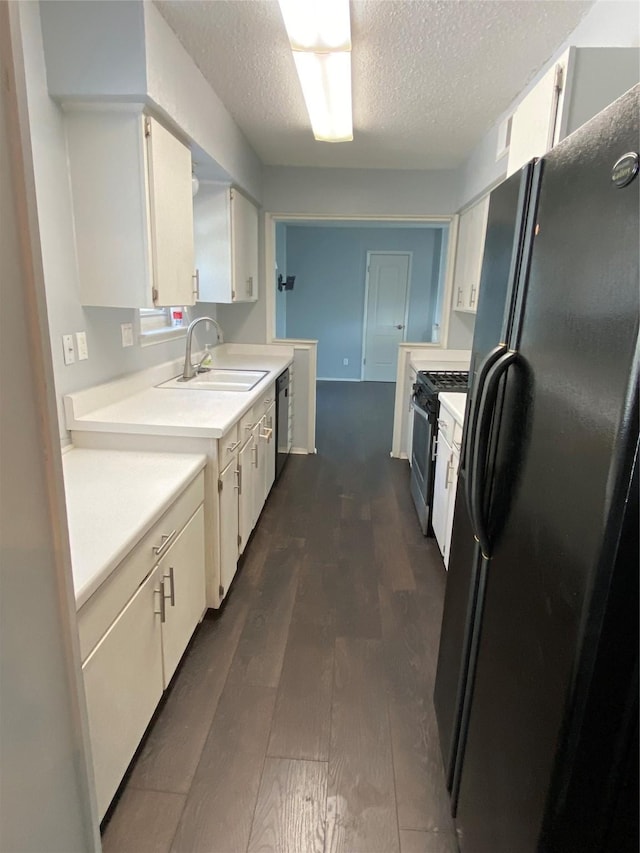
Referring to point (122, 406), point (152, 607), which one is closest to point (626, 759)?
point (152, 607)

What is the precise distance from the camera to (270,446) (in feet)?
11.0

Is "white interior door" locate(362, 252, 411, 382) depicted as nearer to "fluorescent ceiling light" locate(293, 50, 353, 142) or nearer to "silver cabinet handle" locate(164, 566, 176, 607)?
"fluorescent ceiling light" locate(293, 50, 353, 142)

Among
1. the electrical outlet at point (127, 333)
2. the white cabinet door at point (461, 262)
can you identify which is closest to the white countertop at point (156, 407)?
the electrical outlet at point (127, 333)

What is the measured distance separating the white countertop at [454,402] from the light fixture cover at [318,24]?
1.57 meters

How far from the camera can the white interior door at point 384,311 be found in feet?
25.9

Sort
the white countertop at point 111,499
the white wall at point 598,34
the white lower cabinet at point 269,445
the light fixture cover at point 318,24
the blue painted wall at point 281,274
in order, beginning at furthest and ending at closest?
the blue painted wall at point 281,274 < the white lower cabinet at point 269,445 < the light fixture cover at point 318,24 < the white wall at point 598,34 < the white countertop at point 111,499

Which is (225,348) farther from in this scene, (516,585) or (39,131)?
(516,585)

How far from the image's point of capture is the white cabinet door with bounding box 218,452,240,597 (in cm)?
213

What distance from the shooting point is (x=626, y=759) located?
64 cm

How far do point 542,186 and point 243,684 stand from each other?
1.87m

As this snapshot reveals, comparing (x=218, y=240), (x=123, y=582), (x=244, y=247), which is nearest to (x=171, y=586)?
(x=123, y=582)

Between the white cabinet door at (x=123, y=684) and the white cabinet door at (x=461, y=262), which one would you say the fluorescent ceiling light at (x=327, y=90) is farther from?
the white cabinet door at (x=123, y=684)

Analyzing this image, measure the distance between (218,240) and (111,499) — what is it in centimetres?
235

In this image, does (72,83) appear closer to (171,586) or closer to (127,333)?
(127,333)
